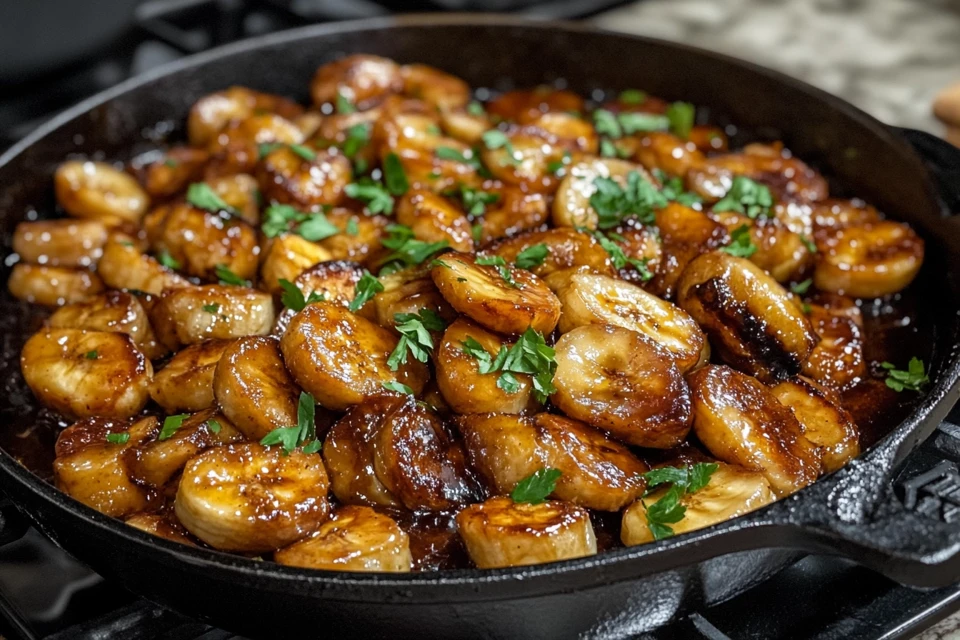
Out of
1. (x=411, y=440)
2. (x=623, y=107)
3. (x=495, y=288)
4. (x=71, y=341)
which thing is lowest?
(x=71, y=341)

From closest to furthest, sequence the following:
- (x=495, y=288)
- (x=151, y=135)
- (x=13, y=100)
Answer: (x=495, y=288), (x=151, y=135), (x=13, y=100)

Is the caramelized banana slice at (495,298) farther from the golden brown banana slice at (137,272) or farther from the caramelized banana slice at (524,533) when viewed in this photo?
the golden brown banana slice at (137,272)

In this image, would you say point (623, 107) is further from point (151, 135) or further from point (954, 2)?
point (954, 2)

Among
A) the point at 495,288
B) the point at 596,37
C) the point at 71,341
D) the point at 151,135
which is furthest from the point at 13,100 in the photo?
the point at 495,288

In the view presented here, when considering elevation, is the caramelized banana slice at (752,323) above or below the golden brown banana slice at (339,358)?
above

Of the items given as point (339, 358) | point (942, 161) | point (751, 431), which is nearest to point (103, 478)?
point (339, 358)

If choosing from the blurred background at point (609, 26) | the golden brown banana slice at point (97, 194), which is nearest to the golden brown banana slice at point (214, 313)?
the golden brown banana slice at point (97, 194)
